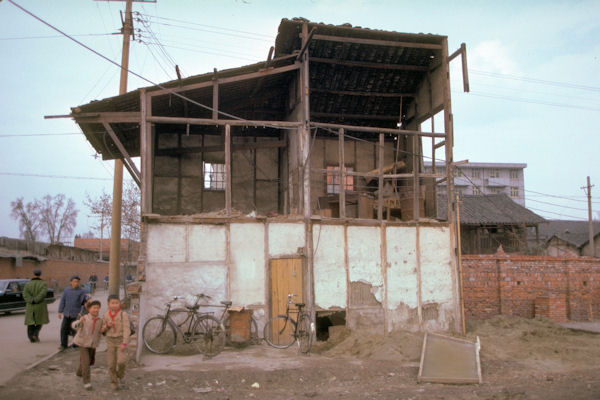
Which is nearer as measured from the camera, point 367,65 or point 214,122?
point 214,122

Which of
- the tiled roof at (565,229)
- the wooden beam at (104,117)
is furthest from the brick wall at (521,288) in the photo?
the tiled roof at (565,229)

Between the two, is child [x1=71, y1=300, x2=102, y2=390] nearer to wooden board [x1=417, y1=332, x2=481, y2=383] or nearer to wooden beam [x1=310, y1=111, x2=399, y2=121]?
wooden board [x1=417, y1=332, x2=481, y2=383]

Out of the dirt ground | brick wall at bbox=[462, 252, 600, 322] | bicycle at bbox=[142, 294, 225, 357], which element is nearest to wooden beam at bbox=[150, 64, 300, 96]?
bicycle at bbox=[142, 294, 225, 357]

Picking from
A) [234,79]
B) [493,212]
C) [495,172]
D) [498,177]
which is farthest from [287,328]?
[498,177]

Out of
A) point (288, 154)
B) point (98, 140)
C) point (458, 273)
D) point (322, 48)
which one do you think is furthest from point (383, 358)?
point (98, 140)

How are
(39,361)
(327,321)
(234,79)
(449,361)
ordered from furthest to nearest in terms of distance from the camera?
(327,321) < (234,79) < (39,361) < (449,361)

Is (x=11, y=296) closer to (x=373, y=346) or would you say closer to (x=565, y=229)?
(x=373, y=346)

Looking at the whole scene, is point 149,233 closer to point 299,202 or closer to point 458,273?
point 299,202

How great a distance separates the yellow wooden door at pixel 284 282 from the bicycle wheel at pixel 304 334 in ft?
1.21

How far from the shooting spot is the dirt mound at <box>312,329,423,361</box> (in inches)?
400

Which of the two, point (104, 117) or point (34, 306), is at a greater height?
point (104, 117)

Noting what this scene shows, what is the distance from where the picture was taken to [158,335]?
34.9 ft

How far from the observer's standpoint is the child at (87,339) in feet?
24.0

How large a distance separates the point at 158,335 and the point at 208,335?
1334 mm
